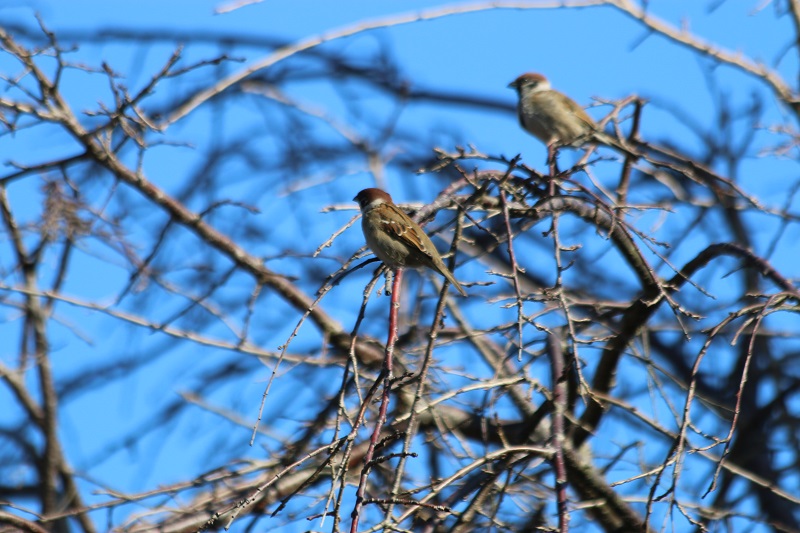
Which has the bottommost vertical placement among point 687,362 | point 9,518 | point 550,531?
point 550,531

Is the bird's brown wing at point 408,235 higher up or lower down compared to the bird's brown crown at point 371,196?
lower down

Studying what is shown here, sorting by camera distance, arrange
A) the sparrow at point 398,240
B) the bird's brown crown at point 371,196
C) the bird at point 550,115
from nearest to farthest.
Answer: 1. the sparrow at point 398,240
2. the bird's brown crown at point 371,196
3. the bird at point 550,115

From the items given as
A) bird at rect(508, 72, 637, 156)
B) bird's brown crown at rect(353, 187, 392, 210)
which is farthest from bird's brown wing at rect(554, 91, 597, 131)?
bird's brown crown at rect(353, 187, 392, 210)

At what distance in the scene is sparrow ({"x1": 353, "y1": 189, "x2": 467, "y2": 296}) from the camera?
3820 mm

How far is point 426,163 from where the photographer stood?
6.65 meters

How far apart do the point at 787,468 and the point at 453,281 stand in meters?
2.31

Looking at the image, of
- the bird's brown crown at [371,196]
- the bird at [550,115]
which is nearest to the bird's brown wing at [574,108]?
the bird at [550,115]

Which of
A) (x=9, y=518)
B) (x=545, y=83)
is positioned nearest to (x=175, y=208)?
(x=9, y=518)

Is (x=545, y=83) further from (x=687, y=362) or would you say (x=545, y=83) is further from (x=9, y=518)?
(x=9, y=518)

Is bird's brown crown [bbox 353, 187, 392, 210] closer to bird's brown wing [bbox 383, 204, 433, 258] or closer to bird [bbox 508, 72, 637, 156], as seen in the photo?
bird's brown wing [bbox 383, 204, 433, 258]

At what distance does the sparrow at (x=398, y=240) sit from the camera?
3820 mm

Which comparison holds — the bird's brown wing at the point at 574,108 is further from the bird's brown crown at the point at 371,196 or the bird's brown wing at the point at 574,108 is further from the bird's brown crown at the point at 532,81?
the bird's brown crown at the point at 371,196

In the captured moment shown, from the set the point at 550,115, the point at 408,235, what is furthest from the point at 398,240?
the point at 550,115

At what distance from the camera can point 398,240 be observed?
3.90m
